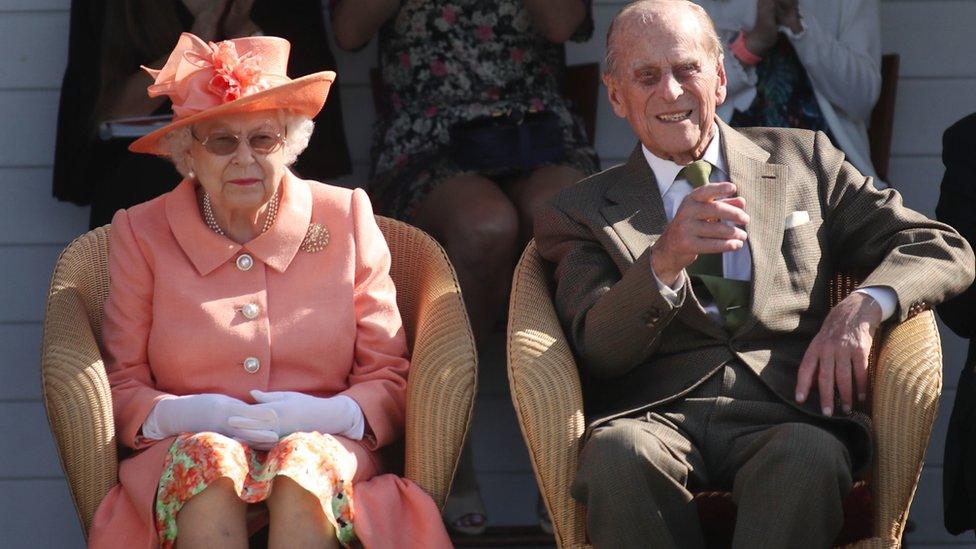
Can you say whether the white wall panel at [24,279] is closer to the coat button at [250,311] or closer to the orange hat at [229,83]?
the orange hat at [229,83]

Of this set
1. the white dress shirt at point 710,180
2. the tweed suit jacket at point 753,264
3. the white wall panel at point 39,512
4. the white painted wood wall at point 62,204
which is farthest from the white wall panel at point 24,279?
the white dress shirt at point 710,180

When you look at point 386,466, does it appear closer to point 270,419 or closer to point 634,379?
point 270,419

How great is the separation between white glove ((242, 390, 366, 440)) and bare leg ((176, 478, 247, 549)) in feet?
0.69

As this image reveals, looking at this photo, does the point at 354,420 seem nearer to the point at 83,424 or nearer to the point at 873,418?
the point at 83,424

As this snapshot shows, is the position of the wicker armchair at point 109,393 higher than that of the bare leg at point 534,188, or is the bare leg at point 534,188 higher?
the bare leg at point 534,188

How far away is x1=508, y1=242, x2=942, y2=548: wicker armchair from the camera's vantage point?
314 centimetres

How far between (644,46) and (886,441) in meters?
1.02

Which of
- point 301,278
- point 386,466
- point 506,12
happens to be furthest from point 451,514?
point 506,12

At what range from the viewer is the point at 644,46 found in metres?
3.52

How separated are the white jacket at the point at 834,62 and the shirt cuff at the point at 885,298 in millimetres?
1305

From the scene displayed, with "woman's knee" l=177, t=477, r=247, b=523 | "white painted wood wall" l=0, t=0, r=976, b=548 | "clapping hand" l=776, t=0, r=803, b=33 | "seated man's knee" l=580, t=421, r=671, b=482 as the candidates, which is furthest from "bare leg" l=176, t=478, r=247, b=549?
"clapping hand" l=776, t=0, r=803, b=33

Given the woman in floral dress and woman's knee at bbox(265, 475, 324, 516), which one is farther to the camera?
the woman in floral dress

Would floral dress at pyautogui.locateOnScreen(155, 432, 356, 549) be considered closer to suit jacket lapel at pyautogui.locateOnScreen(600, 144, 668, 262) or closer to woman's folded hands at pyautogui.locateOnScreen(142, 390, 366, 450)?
woman's folded hands at pyautogui.locateOnScreen(142, 390, 366, 450)

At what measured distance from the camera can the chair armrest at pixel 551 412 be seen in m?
3.20
